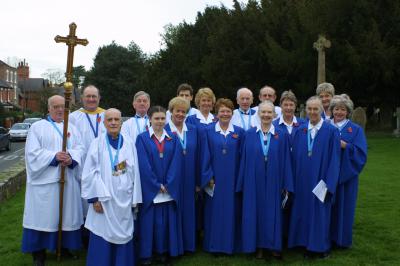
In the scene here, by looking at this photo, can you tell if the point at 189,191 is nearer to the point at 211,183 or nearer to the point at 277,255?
the point at 211,183

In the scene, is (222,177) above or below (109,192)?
above

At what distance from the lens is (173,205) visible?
20.3ft

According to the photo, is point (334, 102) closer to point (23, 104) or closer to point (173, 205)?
point (173, 205)

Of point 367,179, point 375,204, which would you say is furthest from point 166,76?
point 375,204

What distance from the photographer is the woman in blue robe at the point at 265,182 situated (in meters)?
6.27

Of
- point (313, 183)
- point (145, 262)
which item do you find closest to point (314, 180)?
point (313, 183)

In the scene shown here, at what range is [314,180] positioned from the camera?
636 cm

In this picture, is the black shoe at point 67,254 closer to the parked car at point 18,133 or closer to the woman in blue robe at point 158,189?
the woman in blue robe at point 158,189

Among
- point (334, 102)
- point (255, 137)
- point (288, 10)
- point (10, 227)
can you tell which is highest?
point (288, 10)

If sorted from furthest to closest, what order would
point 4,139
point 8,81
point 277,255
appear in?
1. point 8,81
2. point 4,139
3. point 277,255

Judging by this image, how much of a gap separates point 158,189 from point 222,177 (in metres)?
0.99

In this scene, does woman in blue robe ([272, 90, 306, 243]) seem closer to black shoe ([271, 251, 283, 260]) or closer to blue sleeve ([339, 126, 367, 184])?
black shoe ([271, 251, 283, 260])

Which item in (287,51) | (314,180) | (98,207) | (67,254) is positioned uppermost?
(287,51)

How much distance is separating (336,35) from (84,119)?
78.5 feet
